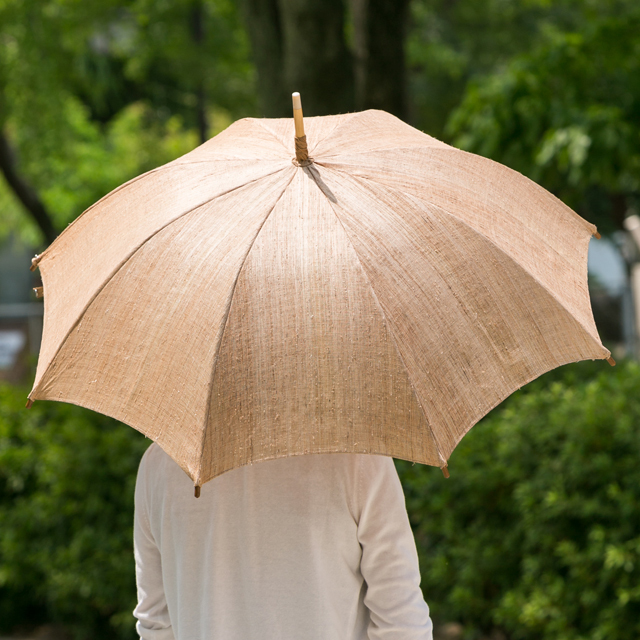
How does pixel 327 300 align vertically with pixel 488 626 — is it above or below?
above

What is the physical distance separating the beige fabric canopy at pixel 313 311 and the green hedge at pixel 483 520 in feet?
6.99

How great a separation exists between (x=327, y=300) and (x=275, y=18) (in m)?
4.42

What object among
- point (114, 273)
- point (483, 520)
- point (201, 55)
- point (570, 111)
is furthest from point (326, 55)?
point (201, 55)

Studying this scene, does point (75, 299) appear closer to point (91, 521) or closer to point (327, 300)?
point (327, 300)

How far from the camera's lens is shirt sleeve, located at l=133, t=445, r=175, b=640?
1.88 metres

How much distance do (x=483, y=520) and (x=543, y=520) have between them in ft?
1.17

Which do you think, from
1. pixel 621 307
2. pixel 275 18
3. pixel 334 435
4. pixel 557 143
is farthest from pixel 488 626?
pixel 621 307

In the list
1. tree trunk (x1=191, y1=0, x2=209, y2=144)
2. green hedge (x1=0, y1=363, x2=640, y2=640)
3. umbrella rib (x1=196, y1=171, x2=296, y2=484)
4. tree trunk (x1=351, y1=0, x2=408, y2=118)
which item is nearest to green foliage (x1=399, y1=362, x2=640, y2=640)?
green hedge (x1=0, y1=363, x2=640, y2=640)

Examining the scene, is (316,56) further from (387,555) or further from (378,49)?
(387,555)

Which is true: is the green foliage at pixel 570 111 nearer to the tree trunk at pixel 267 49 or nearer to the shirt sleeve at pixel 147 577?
the tree trunk at pixel 267 49

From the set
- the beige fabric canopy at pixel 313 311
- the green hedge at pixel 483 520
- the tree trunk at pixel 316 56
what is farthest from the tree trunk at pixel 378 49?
the beige fabric canopy at pixel 313 311

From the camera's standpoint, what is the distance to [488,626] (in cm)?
409

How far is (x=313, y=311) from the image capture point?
151 centimetres

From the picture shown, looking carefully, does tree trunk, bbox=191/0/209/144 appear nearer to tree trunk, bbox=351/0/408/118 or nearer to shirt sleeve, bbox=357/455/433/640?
tree trunk, bbox=351/0/408/118
